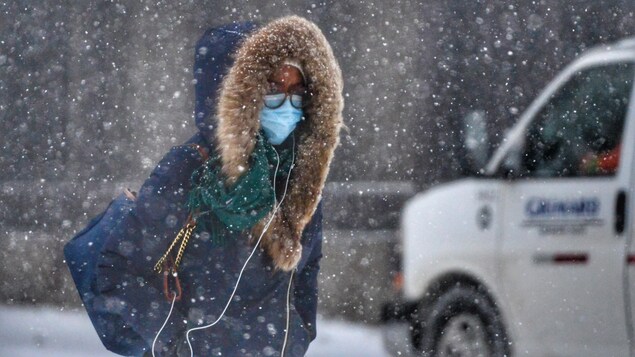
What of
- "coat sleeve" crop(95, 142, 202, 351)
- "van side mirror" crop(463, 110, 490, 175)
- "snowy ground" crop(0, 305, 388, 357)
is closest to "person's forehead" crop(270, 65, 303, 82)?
"coat sleeve" crop(95, 142, 202, 351)

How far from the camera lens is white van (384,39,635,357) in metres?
5.43

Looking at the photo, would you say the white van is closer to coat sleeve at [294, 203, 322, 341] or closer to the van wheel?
the van wheel

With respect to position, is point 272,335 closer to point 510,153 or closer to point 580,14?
point 510,153

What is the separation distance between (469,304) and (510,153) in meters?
0.84

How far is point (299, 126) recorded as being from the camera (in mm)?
3414

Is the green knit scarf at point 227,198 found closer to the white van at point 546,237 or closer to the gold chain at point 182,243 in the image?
the gold chain at point 182,243

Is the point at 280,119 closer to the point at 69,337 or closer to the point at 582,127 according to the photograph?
the point at 582,127

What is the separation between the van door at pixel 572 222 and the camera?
5.43 m

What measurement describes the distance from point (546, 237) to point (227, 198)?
9.34 ft

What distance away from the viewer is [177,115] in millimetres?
8828

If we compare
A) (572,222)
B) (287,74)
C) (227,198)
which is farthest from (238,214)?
(572,222)

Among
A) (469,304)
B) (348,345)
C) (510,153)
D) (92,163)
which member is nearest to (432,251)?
(469,304)

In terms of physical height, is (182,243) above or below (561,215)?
above

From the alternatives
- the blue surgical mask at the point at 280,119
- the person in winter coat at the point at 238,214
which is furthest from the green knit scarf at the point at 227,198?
the blue surgical mask at the point at 280,119
